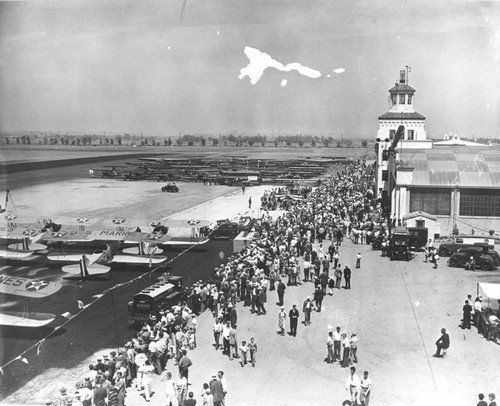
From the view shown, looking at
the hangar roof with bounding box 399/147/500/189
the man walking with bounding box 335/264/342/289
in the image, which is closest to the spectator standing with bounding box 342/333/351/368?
the man walking with bounding box 335/264/342/289

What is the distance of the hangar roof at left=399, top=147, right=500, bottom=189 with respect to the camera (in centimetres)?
3953

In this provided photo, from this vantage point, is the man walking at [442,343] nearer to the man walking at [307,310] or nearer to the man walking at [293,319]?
the man walking at [293,319]

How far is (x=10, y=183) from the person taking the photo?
101 metres

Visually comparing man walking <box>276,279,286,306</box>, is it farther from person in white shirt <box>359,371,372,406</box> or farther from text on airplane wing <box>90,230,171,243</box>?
text on airplane wing <box>90,230,171,243</box>

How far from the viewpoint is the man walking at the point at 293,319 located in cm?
1995

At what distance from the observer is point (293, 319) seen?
2009 cm

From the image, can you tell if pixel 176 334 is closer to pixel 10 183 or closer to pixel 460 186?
pixel 460 186

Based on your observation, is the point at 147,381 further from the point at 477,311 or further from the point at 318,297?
the point at 477,311

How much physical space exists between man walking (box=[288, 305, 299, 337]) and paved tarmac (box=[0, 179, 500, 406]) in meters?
0.25

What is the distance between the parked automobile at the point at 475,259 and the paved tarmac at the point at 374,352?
219 cm

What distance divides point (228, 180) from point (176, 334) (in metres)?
83.5

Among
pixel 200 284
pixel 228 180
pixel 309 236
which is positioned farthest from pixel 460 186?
pixel 228 180

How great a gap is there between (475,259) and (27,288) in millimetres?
23892

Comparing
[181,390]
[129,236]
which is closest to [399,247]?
[129,236]
